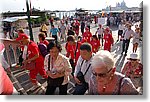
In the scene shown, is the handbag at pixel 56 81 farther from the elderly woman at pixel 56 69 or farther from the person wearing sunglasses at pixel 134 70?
the person wearing sunglasses at pixel 134 70

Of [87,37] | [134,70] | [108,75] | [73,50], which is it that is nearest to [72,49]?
[73,50]

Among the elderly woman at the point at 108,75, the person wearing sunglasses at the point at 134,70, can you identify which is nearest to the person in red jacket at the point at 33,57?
the person wearing sunglasses at the point at 134,70

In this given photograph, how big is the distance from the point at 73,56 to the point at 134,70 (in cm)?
57

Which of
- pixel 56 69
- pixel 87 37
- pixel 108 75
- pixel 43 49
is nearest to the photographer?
pixel 108 75

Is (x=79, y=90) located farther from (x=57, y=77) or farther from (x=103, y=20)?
(x=103, y=20)

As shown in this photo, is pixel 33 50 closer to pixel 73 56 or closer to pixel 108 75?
pixel 73 56

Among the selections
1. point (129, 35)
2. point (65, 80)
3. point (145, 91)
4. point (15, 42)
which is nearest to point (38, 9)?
point (15, 42)

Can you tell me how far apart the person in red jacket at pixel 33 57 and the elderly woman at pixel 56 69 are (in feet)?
0.55

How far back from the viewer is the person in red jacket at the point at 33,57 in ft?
8.21

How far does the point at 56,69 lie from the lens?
2.29m

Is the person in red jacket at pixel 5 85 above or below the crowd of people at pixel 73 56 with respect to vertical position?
below

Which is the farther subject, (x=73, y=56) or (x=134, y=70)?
(x=73, y=56)

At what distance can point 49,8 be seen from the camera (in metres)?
2.29

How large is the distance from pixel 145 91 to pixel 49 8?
0.95 metres
